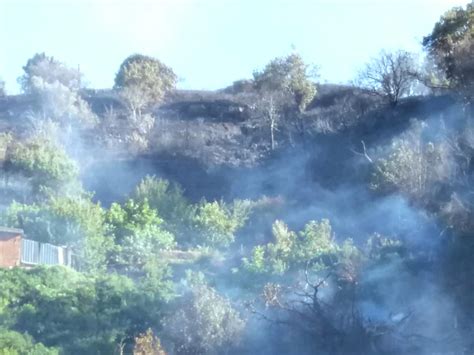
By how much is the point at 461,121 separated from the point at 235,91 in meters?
20.2

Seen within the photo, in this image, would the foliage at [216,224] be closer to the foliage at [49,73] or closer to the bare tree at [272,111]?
the bare tree at [272,111]

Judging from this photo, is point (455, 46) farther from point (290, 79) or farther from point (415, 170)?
point (290, 79)

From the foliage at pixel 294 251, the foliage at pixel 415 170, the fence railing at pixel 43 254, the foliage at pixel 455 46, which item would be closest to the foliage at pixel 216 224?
the foliage at pixel 294 251

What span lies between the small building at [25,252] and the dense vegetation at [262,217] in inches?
17.8

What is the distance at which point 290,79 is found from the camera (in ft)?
168

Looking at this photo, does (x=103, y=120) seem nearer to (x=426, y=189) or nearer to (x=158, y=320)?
(x=426, y=189)

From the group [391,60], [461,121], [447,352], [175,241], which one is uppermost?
[391,60]

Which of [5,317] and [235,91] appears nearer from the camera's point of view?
[5,317]

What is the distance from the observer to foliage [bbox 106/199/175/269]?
32250 mm

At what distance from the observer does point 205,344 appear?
21.0m

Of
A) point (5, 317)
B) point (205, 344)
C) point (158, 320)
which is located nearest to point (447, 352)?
point (205, 344)

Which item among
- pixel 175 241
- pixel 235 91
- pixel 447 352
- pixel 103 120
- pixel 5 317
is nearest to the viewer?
pixel 447 352

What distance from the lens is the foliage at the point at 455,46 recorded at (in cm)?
3641

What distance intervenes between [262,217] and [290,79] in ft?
48.3
